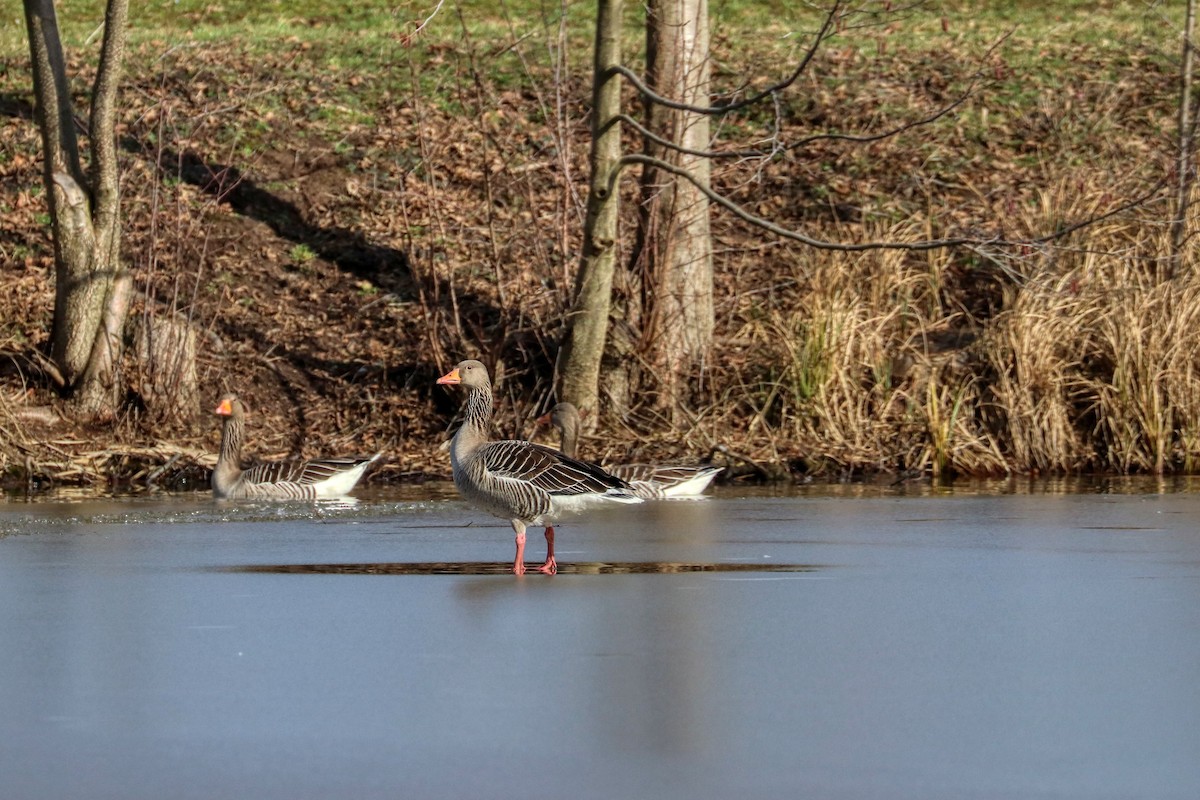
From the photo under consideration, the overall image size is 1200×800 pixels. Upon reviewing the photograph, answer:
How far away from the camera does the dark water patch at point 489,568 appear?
9031 mm

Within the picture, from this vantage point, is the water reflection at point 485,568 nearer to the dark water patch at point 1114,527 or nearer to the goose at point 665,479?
the dark water patch at point 1114,527

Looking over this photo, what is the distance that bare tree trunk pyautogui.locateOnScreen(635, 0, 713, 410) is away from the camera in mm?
16281

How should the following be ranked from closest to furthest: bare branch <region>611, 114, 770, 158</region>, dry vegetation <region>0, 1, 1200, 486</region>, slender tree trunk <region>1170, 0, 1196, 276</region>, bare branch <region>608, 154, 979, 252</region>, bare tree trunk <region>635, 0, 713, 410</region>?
bare branch <region>611, 114, 770, 158</region>
bare branch <region>608, 154, 979, 252</region>
dry vegetation <region>0, 1, 1200, 486</region>
bare tree trunk <region>635, 0, 713, 410</region>
slender tree trunk <region>1170, 0, 1196, 276</region>

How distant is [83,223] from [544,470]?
8010 millimetres

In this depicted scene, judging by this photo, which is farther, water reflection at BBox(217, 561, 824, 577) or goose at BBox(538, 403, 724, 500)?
goose at BBox(538, 403, 724, 500)

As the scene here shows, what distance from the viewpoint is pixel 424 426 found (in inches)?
658

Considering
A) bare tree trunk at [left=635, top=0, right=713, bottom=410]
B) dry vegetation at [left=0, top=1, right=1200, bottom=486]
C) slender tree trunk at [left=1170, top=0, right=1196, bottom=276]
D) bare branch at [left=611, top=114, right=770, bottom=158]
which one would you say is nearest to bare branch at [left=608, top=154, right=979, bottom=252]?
bare branch at [left=611, top=114, right=770, bottom=158]

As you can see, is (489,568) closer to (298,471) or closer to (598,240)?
(298,471)

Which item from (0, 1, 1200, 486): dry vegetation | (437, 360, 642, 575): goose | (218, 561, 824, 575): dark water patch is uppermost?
(0, 1, 1200, 486): dry vegetation

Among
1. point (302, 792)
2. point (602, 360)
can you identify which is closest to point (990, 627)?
point (302, 792)

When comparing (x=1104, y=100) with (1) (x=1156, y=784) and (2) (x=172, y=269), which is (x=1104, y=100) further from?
(1) (x=1156, y=784)

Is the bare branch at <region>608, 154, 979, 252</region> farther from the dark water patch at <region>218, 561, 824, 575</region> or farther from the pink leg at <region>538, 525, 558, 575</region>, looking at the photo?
the pink leg at <region>538, 525, 558, 575</region>

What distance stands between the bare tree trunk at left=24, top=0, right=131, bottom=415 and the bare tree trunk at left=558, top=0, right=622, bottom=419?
4.35 meters

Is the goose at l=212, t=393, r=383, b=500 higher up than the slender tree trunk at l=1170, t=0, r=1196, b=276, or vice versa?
the slender tree trunk at l=1170, t=0, r=1196, b=276
